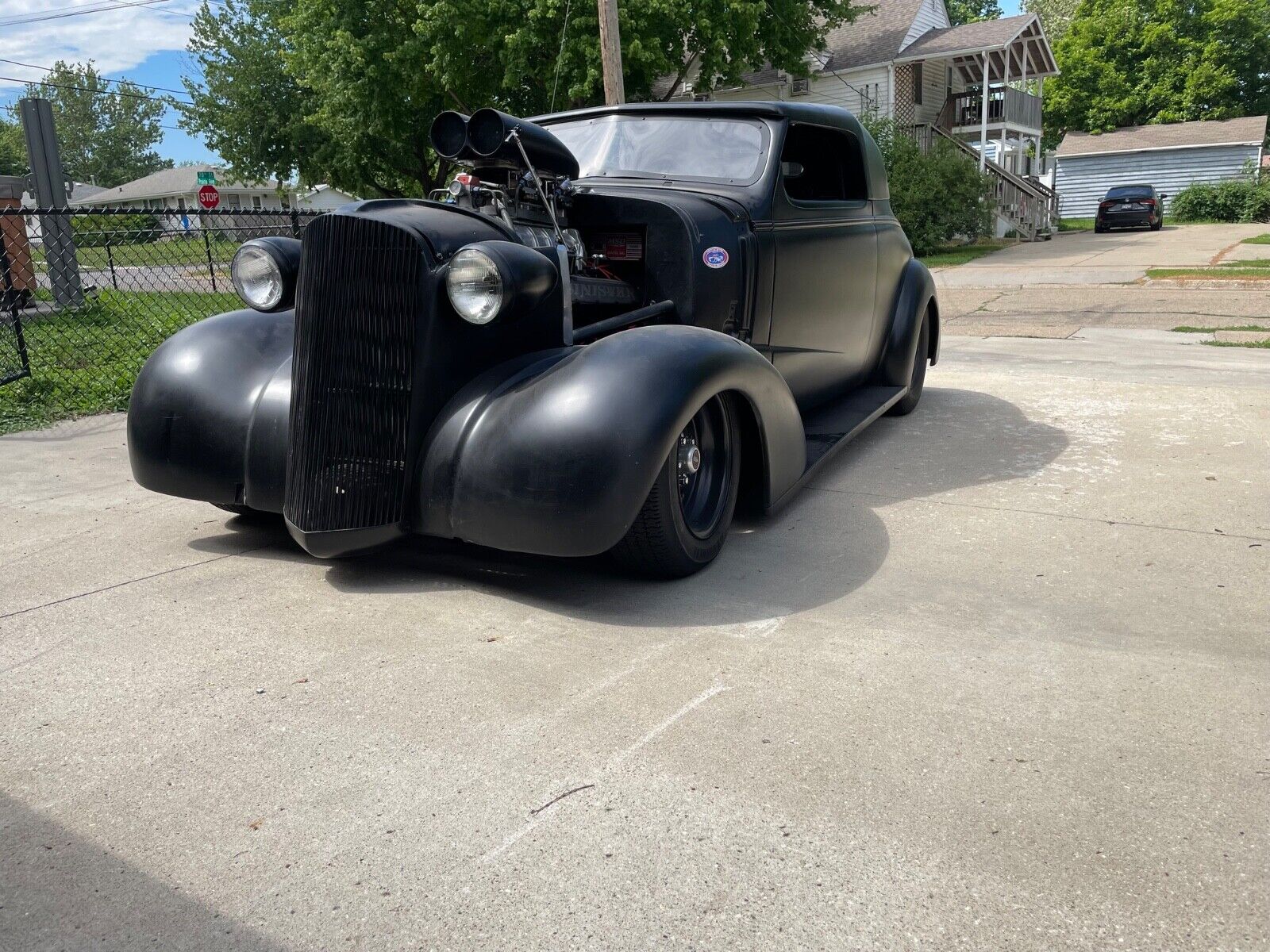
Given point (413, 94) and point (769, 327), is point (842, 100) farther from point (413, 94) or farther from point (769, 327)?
point (769, 327)

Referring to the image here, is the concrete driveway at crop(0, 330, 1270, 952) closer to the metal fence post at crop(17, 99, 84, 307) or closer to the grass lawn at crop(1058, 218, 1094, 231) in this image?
the metal fence post at crop(17, 99, 84, 307)

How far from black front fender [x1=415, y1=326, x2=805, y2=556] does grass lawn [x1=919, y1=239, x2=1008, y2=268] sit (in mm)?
18346

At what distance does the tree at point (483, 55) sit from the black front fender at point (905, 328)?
12.7 m

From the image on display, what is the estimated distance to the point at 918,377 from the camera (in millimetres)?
6914

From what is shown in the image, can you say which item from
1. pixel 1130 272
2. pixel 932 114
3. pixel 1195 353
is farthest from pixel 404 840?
pixel 932 114

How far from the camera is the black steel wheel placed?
11.8 ft

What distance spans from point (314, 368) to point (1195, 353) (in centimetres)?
815

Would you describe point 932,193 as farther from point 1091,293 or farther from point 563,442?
point 563,442

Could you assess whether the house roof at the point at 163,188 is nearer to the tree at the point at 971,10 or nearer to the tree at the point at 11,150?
the tree at the point at 11,150

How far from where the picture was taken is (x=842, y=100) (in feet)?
106

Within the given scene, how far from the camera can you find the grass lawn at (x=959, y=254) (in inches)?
894

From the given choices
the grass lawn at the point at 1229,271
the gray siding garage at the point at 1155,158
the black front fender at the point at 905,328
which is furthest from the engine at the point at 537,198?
the gray siding garage at the point at 1155,158

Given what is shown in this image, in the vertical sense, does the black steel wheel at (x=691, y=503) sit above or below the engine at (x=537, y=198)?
below

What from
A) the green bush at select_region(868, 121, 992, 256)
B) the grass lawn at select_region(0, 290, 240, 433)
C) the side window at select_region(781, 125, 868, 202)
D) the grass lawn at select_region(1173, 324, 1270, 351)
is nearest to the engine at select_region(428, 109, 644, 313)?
the side window at select_region(781, 125, 868, 202)
